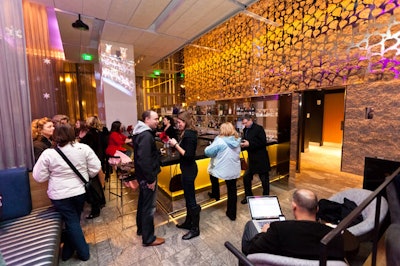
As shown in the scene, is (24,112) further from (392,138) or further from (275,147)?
(392,138)

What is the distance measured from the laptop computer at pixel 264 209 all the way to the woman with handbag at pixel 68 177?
70.2 inches

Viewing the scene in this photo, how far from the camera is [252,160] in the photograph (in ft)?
10.9

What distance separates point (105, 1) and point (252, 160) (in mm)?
4085

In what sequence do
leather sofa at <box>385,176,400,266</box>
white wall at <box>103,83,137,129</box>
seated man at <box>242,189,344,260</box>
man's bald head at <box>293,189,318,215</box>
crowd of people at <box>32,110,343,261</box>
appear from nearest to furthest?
seated man at <box>242,189,344,260</box>
crowd of people at <box>32,110,343,261</box>
man's bald head at <box>293,189,318,215</box>
leather sofa at <box>385,176,400,266</box>
white wall at <box>103,83,137,129</box>

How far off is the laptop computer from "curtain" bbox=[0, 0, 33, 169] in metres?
2.75

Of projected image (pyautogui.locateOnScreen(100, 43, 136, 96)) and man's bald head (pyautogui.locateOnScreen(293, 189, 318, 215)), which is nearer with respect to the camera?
man's bald head (pyautogui.locateOnScreen(293, 189, 318, 215))

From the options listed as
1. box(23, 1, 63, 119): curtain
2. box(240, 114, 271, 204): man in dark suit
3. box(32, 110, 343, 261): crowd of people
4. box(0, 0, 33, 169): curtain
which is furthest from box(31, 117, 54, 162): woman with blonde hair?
A: box(240, 114, 271, 204): man in dark suit

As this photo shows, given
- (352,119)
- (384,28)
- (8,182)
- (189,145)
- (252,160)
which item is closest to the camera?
(8,182)

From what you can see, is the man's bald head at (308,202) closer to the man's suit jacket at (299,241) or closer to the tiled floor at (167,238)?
the man's suit jacket at (299,241)

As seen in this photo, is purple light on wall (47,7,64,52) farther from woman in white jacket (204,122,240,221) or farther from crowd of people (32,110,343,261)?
woman in white jacket (204,122,240,221)

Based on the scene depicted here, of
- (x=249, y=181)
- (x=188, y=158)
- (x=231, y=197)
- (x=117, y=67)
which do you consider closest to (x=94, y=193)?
(x=188, y=158)

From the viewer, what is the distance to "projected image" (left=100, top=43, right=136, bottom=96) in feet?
17.6

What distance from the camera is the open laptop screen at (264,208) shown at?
1977 mm

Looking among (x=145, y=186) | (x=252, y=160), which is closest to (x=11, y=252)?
(x=145, y=186)
